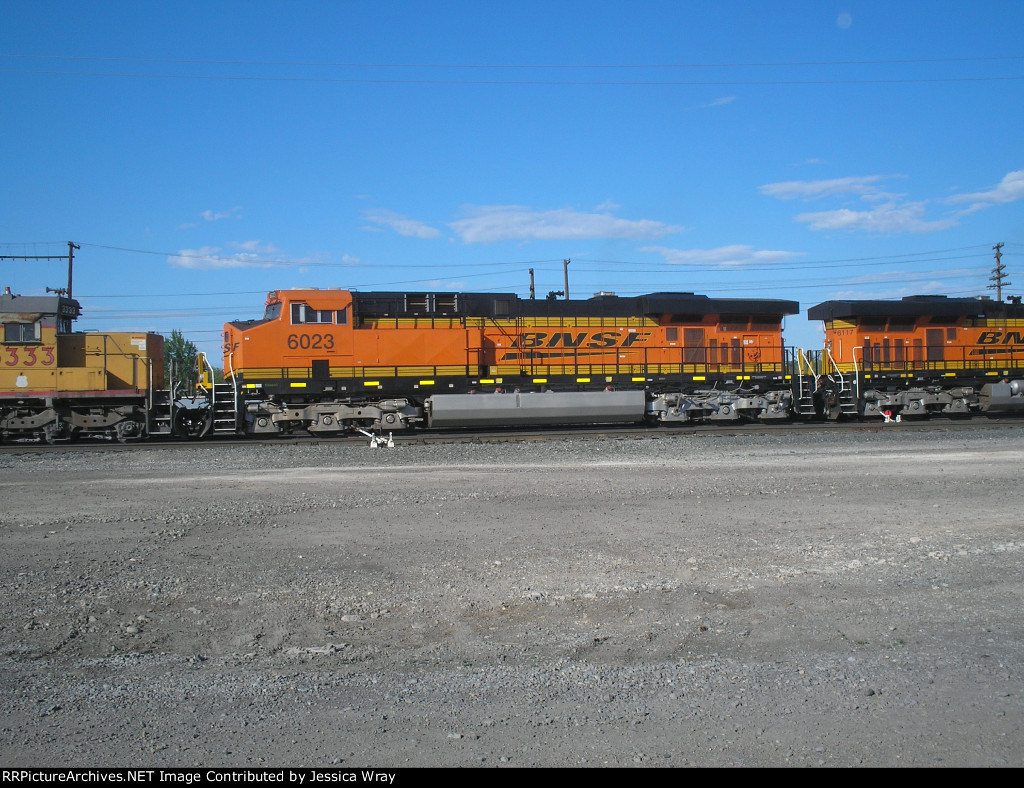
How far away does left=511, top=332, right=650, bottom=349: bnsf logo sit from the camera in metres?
19.3

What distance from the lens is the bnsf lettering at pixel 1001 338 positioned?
22297 millimetres

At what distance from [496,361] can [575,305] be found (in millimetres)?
2791

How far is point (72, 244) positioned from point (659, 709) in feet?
153

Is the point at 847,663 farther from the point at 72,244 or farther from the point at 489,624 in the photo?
the point at 72,244

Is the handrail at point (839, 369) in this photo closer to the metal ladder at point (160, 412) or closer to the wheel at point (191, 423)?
the wheel at point (191, 423)

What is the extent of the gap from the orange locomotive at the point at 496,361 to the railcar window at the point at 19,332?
419cm

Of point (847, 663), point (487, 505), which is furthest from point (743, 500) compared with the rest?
point (847, 663)

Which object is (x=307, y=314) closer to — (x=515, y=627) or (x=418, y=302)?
(x=418, y=302)

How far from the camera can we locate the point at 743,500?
8555mm

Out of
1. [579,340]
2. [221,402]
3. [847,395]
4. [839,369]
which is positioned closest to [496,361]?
[579,340]

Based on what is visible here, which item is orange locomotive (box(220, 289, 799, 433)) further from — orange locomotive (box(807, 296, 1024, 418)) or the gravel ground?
the gravel ground

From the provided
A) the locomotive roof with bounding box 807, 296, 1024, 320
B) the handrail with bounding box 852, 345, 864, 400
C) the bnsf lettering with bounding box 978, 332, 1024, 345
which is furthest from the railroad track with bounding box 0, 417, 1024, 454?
the bnsf lettering with bounding box 978, 332, 1024, 345

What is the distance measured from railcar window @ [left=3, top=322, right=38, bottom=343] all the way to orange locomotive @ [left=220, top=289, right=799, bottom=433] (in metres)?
4.19

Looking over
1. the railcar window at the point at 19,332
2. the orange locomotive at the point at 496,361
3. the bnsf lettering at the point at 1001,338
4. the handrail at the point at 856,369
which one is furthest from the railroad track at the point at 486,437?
the bnsf lettering at the point at 1001,338
